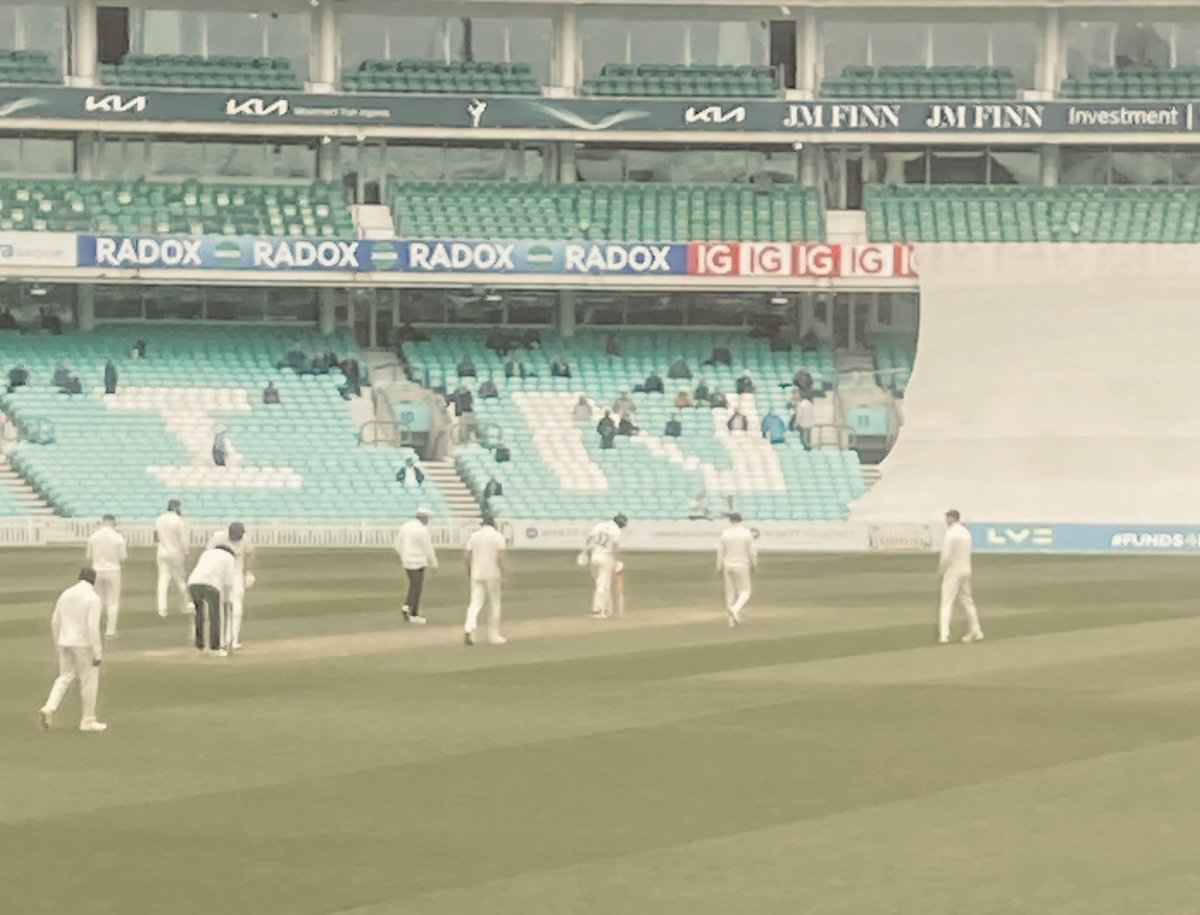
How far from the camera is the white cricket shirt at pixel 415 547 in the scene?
106ft

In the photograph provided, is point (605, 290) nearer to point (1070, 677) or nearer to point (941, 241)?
point (941, 241)

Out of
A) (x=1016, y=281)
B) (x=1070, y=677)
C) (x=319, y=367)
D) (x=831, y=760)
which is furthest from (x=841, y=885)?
(x=319, y=367)

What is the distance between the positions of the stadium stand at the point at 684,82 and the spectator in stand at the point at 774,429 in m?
11.6

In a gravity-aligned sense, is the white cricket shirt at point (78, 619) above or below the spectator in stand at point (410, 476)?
above

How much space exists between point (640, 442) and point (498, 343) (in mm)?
8232

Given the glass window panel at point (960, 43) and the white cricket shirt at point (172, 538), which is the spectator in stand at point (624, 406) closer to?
the glass window panel at point (960, 43)

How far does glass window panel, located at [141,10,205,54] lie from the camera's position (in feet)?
229

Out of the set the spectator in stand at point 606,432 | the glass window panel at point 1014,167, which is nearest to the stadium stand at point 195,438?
the spectator in stand at point 606,432

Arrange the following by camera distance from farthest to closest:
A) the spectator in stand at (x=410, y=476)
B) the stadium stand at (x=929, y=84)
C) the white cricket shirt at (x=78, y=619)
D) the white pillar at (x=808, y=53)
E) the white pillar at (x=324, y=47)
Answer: the white pillar at (x=808, y=53) → the white pillar at (x=324, y=47) → the stadium stand at (x=929, y=84) → the spectator in stand at (x=410, y=476) → the white cricket shirt at (x=78, y=619)

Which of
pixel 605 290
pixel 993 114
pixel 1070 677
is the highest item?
pixel 993 114

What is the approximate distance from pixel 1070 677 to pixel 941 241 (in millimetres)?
42900

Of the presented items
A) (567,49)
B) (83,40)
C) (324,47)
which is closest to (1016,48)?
(567,49)

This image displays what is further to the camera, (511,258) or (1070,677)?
(511,258)

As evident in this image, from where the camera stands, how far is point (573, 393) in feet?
213
